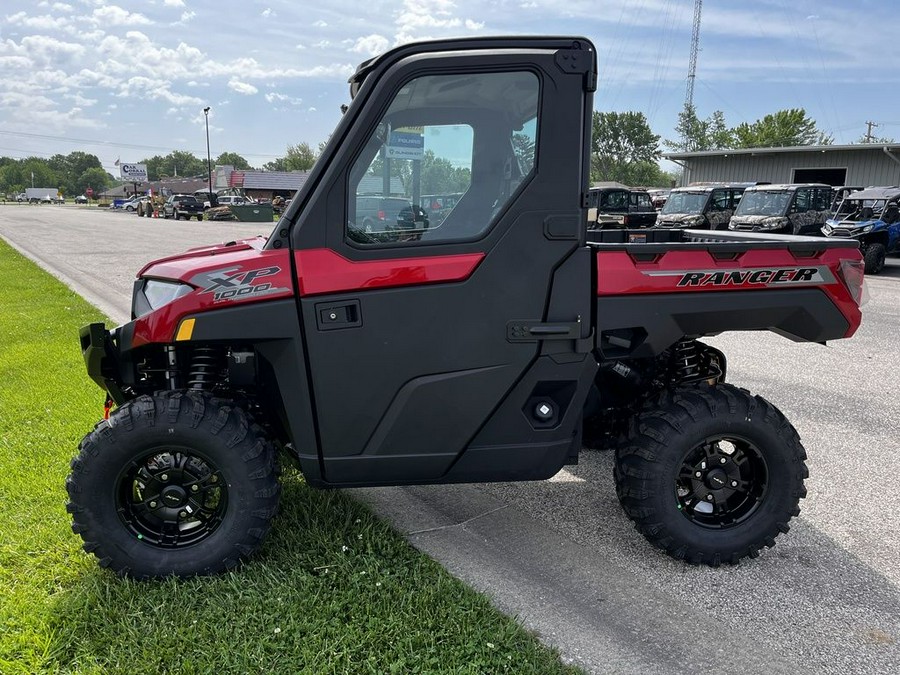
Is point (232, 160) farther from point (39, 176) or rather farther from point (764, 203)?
point (764, 203)

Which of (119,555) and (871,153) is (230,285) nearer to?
(119,555)

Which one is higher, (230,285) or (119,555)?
(230,285)

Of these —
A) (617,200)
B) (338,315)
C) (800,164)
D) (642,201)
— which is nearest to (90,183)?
(800,164)

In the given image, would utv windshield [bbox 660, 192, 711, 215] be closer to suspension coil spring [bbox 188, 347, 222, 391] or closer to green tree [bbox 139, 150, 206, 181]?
suspension coil spring [bbox 188, 347, 222, 391]

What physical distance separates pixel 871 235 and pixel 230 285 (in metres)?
18.3

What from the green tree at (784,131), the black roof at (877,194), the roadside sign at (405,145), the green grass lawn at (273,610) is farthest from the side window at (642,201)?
the green tree at (784,131)

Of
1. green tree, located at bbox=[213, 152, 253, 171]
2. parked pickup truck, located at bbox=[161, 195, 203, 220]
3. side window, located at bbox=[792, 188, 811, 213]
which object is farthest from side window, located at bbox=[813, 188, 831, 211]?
green tree, located at bbox=[213, 152, 253, 171]

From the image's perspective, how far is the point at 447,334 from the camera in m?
2.93

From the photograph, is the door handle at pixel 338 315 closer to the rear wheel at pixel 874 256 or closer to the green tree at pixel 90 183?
the rear wheel at pixel 874 256

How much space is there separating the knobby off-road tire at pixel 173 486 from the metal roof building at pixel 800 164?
36.6 metres

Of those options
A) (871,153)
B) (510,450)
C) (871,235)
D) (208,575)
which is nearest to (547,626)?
(510,450)

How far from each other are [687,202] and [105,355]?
22521mm

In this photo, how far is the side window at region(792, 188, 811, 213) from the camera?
63.3ft

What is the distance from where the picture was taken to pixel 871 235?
17156 millimetres
